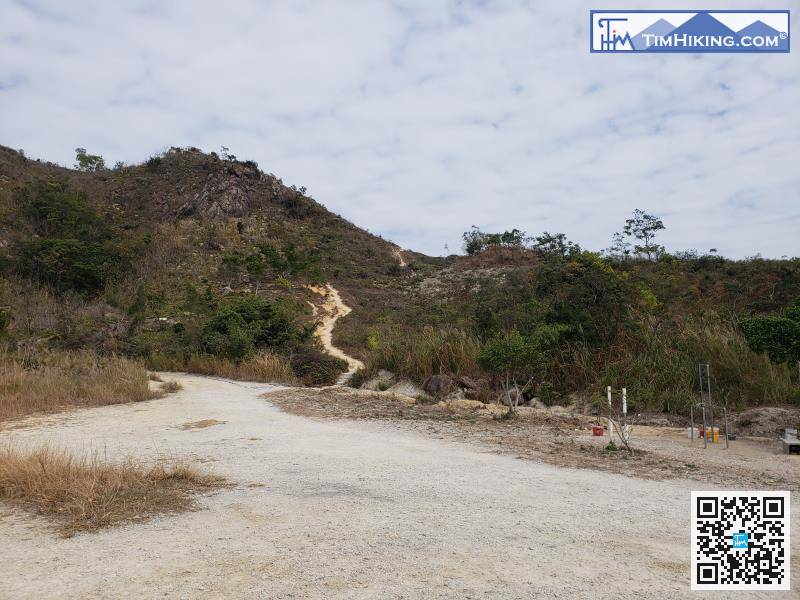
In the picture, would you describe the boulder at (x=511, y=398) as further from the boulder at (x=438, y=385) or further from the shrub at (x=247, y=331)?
the shrub at (x=247, y=331)

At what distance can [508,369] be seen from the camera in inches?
495

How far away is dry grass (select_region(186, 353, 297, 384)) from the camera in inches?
648

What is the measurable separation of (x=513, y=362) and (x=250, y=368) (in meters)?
8.78

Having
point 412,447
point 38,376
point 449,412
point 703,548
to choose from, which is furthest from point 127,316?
point 703,548

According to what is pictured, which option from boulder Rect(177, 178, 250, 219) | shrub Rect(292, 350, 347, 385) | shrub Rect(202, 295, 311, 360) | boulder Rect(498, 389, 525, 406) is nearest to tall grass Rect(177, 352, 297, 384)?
shrub Rect(292, 350, 347, 385)

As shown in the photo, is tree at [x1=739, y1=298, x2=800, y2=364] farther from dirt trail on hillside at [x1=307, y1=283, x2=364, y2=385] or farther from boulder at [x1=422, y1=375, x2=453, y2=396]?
dirt trail on hillside at [x1=307, y1=283, x2=364, y2=385]

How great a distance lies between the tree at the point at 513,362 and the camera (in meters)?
12.0

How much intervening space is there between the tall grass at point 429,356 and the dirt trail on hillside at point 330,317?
153 centimetres

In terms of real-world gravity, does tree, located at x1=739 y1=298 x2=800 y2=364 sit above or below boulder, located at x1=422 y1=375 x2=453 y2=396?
above

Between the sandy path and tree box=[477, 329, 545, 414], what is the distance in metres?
5.11

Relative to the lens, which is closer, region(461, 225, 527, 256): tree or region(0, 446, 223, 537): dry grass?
region(0, 446, 223, 537): dry grass

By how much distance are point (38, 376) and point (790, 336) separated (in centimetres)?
1581

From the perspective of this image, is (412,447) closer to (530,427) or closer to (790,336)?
(530,427)

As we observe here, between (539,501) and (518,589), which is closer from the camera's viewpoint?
(518,589)
